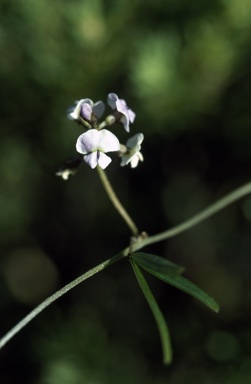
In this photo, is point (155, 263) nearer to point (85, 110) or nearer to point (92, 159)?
point (92, 159)

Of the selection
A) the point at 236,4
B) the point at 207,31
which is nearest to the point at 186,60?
the point at 207,31

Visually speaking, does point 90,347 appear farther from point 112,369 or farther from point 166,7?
point 166,7

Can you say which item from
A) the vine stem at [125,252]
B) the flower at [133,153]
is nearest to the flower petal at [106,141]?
the flower at [133,153]

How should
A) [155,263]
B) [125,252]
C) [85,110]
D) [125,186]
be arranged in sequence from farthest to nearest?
[125,186] < [85,110] < [125,252] < [155,263]

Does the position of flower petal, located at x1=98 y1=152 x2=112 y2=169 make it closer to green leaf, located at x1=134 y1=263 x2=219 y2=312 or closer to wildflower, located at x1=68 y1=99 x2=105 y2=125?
wildflower, located at x1=68 y1=99 x2=105 y2=125

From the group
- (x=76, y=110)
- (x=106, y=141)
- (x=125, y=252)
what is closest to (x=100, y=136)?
(x=106, y=141)

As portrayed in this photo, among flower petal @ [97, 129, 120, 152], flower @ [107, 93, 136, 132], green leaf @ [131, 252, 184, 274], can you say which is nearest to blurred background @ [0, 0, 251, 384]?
flower @ [107, 93, 136, 132]

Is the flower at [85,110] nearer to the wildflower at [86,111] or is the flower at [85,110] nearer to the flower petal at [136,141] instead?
the wildflower at [86,111]
